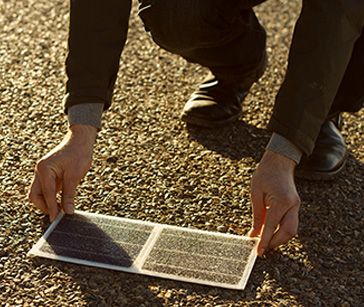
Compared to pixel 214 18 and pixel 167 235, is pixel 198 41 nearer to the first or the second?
pixel 214 18

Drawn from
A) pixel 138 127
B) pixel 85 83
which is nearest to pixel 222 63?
pixel 138 127

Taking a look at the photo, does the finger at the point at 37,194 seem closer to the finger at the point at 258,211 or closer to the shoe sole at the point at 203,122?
the finger at the point at 258,211

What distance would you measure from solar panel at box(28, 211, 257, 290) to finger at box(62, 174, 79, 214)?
0.19 ft

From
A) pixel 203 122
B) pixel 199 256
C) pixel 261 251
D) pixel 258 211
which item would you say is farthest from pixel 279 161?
pixel 203 122

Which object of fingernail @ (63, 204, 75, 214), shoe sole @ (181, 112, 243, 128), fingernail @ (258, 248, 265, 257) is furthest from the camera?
shoe sole @ (181, 112, 243, 128)

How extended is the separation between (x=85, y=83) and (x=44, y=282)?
652 mm

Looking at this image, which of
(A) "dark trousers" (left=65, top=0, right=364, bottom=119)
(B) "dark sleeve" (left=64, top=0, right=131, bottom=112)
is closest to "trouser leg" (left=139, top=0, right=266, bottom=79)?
(A) "dark trousers" (left=65, top=0, right=364, bottom=119)

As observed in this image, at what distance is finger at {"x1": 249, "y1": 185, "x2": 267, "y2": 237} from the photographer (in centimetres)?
185

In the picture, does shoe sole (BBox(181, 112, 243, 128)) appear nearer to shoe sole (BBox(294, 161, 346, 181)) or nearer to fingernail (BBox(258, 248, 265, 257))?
shoe sole (BBox(294, 161, 346, 181))

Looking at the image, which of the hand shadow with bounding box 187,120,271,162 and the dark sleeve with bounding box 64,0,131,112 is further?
the hand shadow with bounding box 187,120,271,162

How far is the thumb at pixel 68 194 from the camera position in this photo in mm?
1929

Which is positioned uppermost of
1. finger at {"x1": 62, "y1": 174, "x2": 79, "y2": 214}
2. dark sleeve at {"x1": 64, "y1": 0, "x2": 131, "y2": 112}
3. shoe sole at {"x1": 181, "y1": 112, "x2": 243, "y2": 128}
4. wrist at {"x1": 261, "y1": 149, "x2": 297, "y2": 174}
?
dark sleeve at {"x1": 64, "y1": 0, "x2": 131, "y2": 112}

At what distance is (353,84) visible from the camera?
96.4 inches

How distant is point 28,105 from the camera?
9.29 ft
